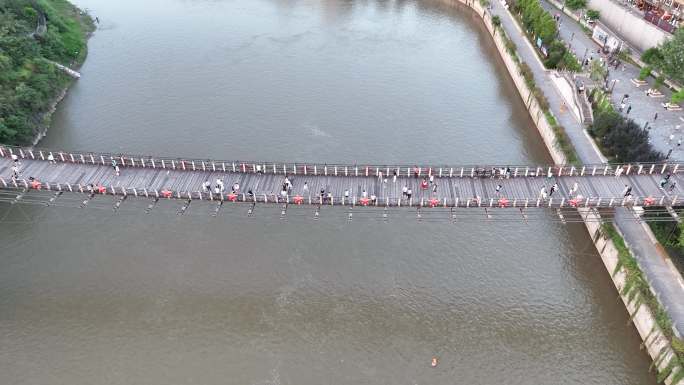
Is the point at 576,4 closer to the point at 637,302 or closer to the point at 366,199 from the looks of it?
the point at 637,302

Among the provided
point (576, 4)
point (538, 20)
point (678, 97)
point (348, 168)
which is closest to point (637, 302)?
point (348, 168)

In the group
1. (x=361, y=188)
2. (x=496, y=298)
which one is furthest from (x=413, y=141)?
(x=496, y=298)

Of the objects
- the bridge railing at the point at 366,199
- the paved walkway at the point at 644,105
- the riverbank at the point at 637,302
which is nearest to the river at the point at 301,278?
the riverbank at the point at 637,302

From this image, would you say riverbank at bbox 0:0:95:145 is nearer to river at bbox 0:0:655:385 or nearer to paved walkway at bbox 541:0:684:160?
river at bbox 0:0:655:385

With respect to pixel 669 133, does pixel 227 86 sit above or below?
below

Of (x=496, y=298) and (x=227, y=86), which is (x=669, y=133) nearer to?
(x=496, y=298)

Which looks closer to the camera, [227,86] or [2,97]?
[2,97]
